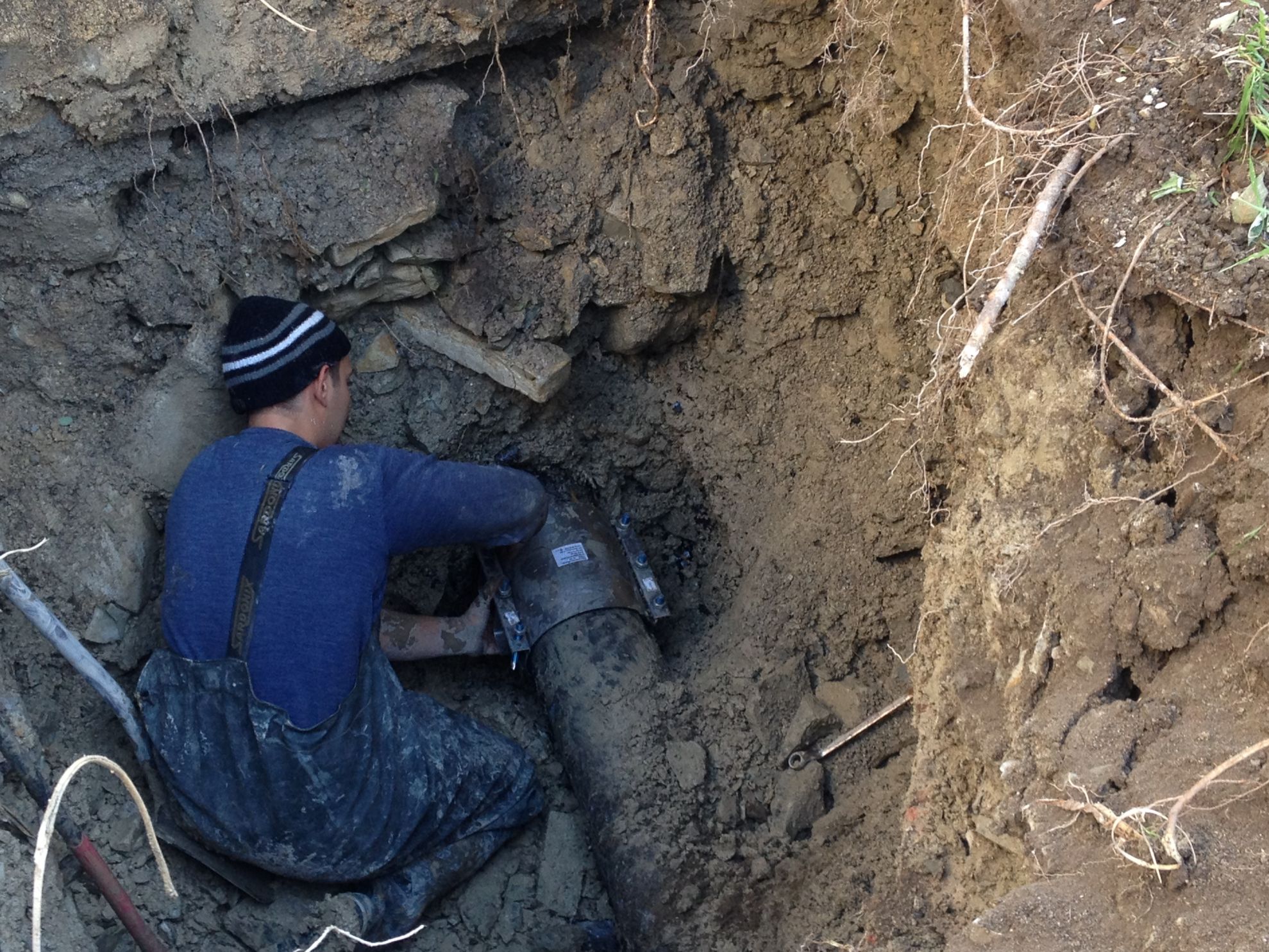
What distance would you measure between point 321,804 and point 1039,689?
169 centimetres

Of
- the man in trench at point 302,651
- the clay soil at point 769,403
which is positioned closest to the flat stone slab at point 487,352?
the clay soil at point 769,403

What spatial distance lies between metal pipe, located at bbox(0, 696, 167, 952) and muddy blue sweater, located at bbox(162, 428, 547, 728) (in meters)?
0.49

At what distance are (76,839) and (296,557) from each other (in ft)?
2.64

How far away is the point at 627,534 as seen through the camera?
138 inches

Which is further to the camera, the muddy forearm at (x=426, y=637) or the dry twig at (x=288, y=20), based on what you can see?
the muddy forearm at (x=426, y=637)

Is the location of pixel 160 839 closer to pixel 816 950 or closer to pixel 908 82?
A: pixel 816 950

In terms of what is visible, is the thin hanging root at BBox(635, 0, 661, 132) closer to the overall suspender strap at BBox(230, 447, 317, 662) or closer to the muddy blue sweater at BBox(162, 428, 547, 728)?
the muddy blue sweater at BBox(162, 428, 547, 728)

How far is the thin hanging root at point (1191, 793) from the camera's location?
1.53 meters

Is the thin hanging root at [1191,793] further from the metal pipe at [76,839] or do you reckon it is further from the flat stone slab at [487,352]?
the flat stone slab at [487,352]

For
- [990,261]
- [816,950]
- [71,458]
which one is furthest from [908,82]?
[71,458]

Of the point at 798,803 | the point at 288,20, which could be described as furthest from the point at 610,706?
the point at 288,20

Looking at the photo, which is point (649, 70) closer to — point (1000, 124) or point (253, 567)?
point (1000, 124)

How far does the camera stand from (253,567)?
2633mm

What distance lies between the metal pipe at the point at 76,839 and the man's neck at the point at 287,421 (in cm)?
92
